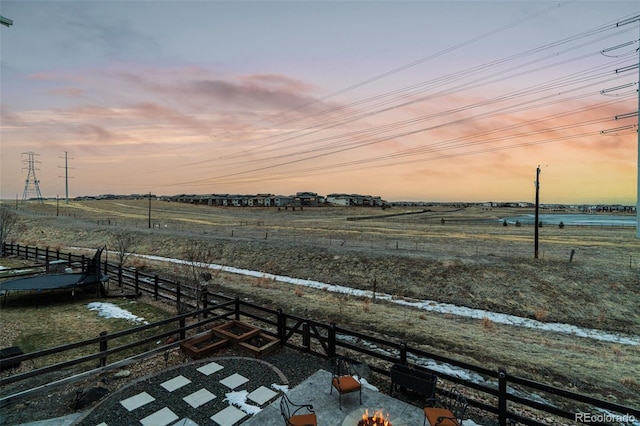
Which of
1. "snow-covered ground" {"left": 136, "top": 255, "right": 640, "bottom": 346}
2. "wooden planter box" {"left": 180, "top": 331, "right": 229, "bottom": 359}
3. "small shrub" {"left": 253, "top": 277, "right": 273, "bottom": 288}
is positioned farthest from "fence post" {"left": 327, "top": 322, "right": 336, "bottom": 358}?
"small shrub" {"left": 253, "top": 277, "right": 273, "bottom": 288}

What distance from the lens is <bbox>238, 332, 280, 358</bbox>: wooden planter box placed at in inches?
354

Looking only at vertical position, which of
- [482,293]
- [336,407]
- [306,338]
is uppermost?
[306,338]

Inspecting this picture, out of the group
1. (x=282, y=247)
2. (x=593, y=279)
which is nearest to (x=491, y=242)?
(x=593, y=279)

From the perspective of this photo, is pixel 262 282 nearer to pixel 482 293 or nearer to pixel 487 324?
pixel 487 324

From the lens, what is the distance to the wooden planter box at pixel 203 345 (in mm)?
8855

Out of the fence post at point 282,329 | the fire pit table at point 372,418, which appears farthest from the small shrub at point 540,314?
the fence post at point 282,329

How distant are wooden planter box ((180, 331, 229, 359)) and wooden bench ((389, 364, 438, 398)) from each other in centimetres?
537

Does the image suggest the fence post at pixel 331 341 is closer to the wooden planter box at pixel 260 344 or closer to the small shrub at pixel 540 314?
the wooden planter box at pixel 260 344

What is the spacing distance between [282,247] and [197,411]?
23441 millimetres

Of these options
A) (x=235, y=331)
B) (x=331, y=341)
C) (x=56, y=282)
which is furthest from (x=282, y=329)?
Result: (x=56, y=282)

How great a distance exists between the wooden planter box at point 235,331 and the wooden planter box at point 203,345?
18cm

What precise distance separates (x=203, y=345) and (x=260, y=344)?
1851 millimetres

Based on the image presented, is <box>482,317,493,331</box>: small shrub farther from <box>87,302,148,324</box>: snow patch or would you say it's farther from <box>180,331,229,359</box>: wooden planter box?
<box>87,302,148,324</box>: snow patch

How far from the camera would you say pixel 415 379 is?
6.77m
